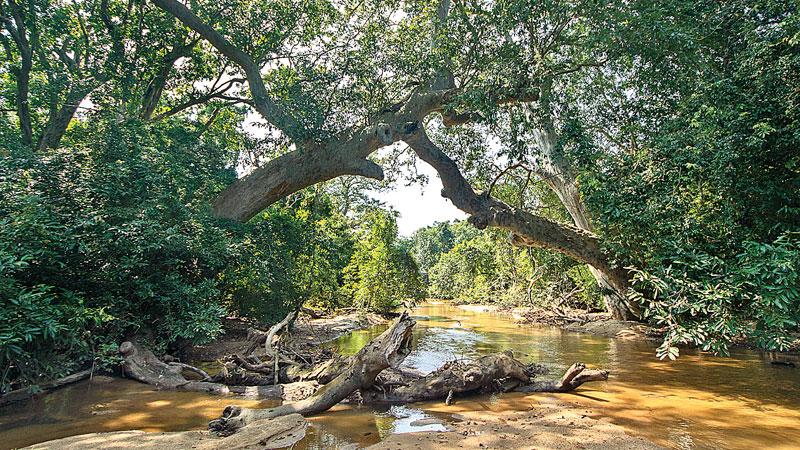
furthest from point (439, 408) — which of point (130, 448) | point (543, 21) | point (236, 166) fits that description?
point (236, 166)

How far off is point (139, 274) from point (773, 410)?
30.6 feet

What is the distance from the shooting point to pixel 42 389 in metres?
5.36

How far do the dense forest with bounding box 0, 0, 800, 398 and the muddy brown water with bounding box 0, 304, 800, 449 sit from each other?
59 cm

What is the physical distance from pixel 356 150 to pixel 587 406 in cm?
741

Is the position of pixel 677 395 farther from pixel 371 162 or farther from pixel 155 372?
pixel 155 372

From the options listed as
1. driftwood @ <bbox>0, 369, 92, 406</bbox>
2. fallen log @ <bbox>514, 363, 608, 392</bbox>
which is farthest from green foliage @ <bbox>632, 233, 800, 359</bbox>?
driftwood @ <bbox>0, 369, 92, 406</bbox>

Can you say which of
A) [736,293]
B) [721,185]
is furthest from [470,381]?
[721,185]

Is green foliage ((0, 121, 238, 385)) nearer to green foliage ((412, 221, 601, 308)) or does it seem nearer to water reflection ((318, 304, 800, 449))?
water reflection ((318, 304, 800, 449))

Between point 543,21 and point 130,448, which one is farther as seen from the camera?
point 543,21

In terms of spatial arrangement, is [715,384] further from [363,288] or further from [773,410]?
[363,288]

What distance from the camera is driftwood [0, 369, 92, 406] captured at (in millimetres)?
4969

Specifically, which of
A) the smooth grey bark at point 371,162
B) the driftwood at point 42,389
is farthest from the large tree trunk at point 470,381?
the smooth grey bark at point 371,162

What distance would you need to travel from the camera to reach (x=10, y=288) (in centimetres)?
439

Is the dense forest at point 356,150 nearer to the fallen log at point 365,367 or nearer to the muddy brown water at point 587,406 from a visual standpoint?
the muddy brown water at point 587,406
